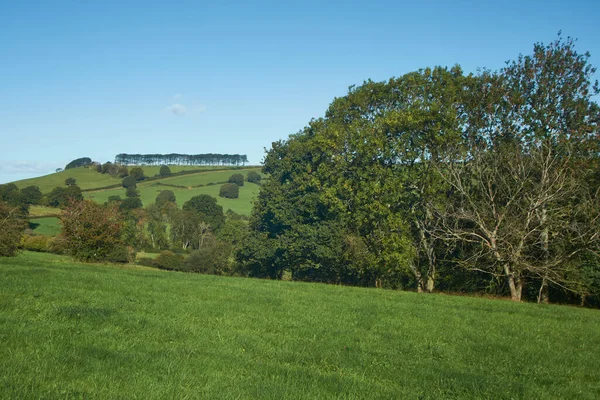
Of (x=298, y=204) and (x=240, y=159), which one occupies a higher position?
(x=240, y=159)

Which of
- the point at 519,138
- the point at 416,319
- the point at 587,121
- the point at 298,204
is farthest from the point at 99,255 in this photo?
the point at 587,121

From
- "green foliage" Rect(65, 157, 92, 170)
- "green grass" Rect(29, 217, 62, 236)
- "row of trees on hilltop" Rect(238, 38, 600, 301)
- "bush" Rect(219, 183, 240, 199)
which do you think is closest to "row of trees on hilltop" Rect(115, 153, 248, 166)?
"green foliage" Rect(65, 157, 92, 170)

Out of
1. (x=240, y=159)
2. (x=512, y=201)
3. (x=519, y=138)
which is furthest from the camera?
(x=240, y=159)

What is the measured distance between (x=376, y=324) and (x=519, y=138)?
2524cm

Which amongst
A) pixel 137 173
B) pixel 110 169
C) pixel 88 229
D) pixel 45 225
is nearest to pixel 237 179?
pixel 137 173

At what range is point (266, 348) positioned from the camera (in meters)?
10.8

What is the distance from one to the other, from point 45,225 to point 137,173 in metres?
58.1

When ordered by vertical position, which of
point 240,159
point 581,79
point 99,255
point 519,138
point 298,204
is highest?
point 240,159

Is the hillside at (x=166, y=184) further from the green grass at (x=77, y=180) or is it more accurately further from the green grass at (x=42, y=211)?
the green grass at (x=42, y=211)

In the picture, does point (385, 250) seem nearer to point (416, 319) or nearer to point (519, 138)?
point (519, 138)

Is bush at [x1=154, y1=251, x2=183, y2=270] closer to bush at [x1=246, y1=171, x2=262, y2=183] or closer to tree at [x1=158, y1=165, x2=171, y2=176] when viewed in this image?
bush at [x1=246, y1=171, x2=262, y2=183]

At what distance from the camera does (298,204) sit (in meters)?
48.0

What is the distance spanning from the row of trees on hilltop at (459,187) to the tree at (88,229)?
53.9 ft

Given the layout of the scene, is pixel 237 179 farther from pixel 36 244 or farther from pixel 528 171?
pixel 528 171
